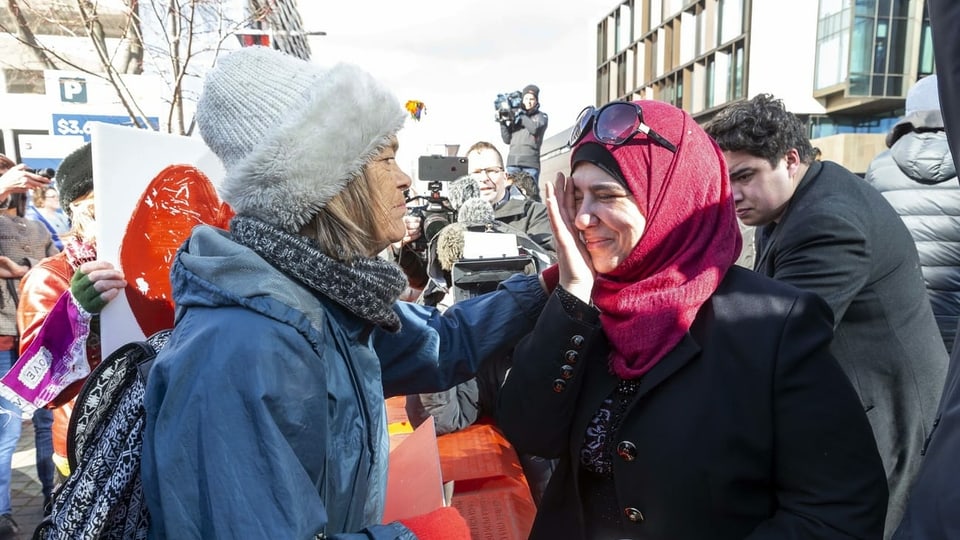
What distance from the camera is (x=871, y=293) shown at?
6.90 ft

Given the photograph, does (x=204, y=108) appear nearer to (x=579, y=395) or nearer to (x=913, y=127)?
(x=579, y=395)

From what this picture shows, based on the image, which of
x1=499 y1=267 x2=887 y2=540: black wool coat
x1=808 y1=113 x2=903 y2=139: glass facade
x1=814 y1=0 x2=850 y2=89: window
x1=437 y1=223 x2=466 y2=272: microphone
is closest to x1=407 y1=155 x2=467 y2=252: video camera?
x1=437 y1=223 x2=466 y2=272: microphone

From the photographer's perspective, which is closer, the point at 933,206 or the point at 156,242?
the point at 156,242

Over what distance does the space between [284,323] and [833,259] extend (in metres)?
1.86

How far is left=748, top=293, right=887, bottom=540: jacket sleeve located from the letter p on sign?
33.9ft

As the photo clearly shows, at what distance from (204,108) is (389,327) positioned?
0.61 meters

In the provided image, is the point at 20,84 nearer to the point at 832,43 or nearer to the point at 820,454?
the point at 820,454

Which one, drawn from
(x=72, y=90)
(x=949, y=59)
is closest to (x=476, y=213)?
(x=949, y=59)

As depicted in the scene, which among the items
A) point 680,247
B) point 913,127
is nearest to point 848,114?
point 913,127

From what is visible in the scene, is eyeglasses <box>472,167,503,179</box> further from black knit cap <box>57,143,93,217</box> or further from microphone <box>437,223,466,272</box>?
black knit cap <box>57,143,93,217</box>

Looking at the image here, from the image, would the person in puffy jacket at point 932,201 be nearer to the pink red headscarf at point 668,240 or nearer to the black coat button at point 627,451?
the pink red headscarf at point 668,240

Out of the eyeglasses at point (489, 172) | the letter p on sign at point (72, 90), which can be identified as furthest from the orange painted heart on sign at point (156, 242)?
the letter p on sign at point (72, 90)

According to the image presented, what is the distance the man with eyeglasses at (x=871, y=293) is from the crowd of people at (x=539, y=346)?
0.02 m

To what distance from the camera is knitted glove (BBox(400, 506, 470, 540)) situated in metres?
1.13
